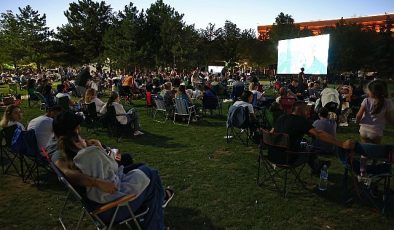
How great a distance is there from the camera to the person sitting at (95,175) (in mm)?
3529

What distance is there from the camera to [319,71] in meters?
21.5

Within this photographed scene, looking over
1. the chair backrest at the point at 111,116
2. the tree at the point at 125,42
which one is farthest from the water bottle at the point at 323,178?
the tree at the point at 125,42

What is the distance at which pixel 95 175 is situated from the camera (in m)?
3.55

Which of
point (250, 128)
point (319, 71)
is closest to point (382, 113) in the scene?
point (250, 128)

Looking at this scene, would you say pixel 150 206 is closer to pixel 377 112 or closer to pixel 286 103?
pixel 377 112

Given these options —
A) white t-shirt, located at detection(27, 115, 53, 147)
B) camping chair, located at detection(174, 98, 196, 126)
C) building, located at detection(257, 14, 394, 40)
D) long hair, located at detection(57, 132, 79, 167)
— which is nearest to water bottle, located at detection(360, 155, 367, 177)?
long hair, located at detection(57, 132, 79, 167)

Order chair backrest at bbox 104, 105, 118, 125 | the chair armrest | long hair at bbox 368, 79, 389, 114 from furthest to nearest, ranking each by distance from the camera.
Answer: chair backrest at bbox 104, 105, 118, 125
long hair at bbox 368, 79, 389, 114
the chair armrest

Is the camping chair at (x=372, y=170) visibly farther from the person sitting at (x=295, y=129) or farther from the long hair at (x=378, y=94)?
the long hair at (x=378, y=94)

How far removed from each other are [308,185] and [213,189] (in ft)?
5.37

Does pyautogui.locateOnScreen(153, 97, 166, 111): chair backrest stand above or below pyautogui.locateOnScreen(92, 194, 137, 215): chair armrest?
above

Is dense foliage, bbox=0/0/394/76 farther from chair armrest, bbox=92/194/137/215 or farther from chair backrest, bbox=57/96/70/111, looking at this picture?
chair armrest, bbox=92/194/137/215

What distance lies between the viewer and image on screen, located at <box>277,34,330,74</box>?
Result: 2102 centimetres

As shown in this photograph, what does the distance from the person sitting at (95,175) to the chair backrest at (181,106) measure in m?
7.35

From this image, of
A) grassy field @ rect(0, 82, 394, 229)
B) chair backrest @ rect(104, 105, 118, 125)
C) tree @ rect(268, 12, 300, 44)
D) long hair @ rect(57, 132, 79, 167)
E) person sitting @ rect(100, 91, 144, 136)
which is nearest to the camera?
long hair @ rect(57, 132, 79, 167)
